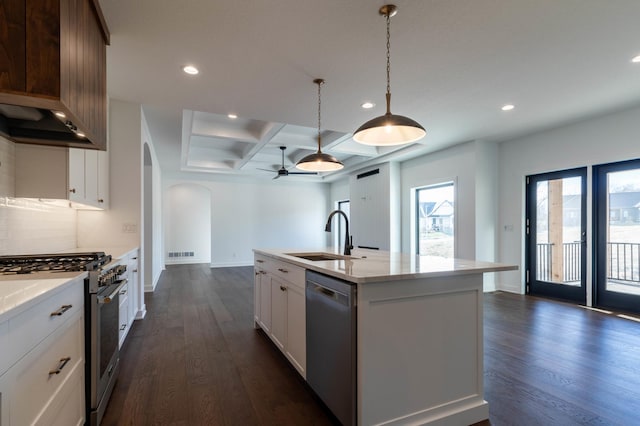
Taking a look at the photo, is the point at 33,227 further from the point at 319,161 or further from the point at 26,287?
the point at 319,161

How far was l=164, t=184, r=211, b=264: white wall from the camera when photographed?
9.31m

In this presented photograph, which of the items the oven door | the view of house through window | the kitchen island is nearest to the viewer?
the kitchen island

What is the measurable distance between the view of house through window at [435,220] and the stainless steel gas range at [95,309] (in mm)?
5504

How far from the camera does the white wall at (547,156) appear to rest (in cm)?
417

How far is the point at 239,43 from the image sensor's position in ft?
8.43

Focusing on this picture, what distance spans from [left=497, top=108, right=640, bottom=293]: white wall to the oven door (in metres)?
5.70

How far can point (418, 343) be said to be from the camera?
1.78m

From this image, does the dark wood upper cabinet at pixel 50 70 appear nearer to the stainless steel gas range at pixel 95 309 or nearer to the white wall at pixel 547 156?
the stainless steel gas range at pixel 95 309

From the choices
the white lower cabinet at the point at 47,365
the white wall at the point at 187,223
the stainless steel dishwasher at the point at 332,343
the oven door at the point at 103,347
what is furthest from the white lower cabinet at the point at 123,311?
the white wall at the point at 187,223

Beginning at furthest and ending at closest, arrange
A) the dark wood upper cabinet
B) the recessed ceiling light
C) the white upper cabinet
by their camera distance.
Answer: the recessed ceiling light
the white upper cabinet
the dark wood upper cabinet

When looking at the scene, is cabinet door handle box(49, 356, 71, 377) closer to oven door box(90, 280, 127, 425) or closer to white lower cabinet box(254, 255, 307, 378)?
oven door box(90, 280, 127, 425)

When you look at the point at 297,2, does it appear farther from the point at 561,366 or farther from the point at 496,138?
the point at 496,138

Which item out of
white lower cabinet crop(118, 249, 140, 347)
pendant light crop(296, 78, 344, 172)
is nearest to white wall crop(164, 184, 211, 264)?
white lower cabinet crop(118, 249, 140, 347)

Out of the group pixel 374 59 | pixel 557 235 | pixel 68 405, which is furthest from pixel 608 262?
pixel 68 405
